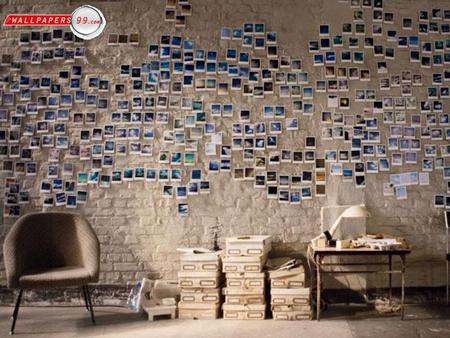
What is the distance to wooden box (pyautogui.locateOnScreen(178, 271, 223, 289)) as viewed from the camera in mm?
4617

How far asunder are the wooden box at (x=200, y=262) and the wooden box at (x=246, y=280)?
158 millimetres

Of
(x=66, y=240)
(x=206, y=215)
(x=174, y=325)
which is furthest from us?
(x=206, y=215)

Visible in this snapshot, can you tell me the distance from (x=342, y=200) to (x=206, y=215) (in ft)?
4.37

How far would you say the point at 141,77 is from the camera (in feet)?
17.4

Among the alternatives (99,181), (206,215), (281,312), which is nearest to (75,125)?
(99,181)

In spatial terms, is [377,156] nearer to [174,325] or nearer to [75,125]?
[174,325]

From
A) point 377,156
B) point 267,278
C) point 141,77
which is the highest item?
point 141,77

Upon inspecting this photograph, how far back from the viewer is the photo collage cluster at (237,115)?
5.14m

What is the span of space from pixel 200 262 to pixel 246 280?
434 millimetres

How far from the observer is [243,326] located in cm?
435

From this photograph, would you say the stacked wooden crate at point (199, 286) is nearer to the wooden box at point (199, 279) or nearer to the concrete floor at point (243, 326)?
the wooden box at point (199, 279)

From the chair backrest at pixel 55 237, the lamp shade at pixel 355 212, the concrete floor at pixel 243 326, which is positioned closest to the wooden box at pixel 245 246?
the concrete floor at pixel 243 326

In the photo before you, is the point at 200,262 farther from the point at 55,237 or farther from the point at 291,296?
the point at 55,237

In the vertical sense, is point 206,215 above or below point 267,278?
above
